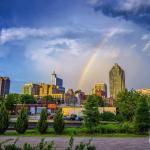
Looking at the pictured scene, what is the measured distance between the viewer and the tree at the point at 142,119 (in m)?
37.0

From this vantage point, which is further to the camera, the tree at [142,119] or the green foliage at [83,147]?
the tree at [142,119]

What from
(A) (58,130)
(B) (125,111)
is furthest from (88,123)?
(B) (125,111)

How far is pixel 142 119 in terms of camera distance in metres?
37.3

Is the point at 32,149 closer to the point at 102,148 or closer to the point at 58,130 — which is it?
the point at 102,148

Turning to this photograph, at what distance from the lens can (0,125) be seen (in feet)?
107

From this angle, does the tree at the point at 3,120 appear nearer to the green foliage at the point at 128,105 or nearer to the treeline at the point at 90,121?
the treeline at the point at 90,121

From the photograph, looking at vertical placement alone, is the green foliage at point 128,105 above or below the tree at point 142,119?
above

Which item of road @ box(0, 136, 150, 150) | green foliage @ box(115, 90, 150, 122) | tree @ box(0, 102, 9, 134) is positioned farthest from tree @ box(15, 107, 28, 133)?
green foliage @ box(115, 90, 150, 122)

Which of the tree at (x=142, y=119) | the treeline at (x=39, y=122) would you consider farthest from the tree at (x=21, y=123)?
the tree at (x=142, y=119)

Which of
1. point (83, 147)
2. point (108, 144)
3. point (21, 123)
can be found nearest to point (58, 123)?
point (21, 123)

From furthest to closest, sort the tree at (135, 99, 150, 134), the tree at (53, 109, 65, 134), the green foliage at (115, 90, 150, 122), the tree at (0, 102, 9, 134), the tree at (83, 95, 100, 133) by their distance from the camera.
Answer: the green foliage at (115, 90, 150, 122)
the tree at (83, 95, 100, 133)
the tree at (135, 99, 150, 134)
the tree at (53, 109, 65, 134)
the tree at (0, 102, 9, 134)

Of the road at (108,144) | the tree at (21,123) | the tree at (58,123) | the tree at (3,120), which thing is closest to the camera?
the road at (108,144)

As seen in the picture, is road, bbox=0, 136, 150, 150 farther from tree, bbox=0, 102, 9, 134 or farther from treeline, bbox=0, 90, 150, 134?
treeline, bbox=0, 90, 150, 134

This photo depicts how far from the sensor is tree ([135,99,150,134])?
37.0 metres
